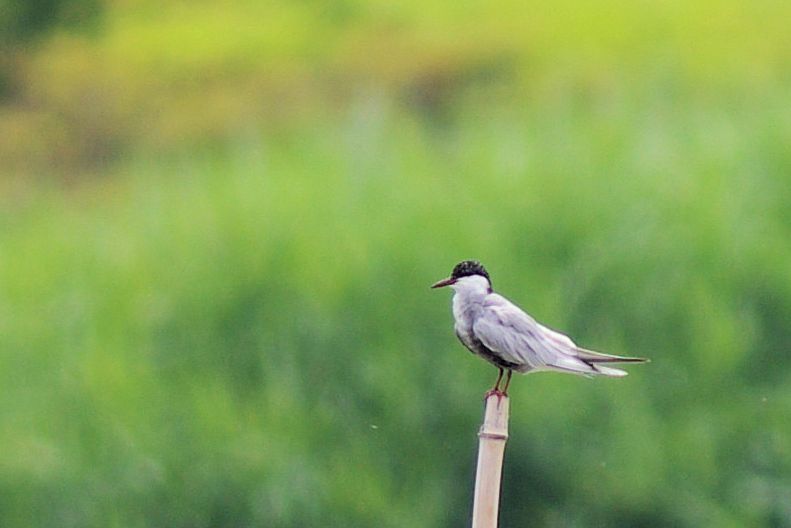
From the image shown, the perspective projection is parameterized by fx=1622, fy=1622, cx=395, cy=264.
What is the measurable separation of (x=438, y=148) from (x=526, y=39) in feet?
5.54

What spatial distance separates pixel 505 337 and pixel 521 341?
0.09 ft

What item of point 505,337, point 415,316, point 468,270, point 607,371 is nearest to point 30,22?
point 415,316

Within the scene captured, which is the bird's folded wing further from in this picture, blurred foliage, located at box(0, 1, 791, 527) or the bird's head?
blurred foliage, located at box(0, 1, 791, 527)

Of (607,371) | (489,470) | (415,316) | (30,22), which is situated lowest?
(489,470)

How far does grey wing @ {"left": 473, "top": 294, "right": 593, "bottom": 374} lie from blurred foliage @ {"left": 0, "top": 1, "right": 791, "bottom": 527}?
Answer: 359 cm

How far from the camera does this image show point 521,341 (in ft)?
8.98

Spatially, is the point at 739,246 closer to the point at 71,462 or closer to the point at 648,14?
the point at 648,14

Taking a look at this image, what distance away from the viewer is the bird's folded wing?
2.73 m

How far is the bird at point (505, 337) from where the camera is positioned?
272 cm

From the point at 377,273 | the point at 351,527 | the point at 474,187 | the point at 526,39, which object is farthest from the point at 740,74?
the point at 351,527

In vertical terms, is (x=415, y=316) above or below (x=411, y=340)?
above

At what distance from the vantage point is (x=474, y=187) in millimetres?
7125

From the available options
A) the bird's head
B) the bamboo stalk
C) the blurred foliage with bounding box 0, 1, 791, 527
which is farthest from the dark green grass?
the bamboo stalk

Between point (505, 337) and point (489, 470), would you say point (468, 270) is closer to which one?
point (505, 337)
